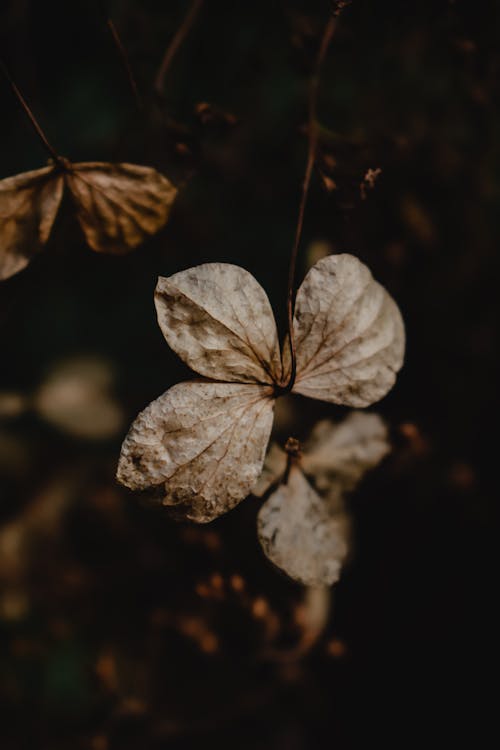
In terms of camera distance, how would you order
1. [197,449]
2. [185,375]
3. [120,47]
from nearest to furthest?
[197,449] → [120,47] → [185,375]

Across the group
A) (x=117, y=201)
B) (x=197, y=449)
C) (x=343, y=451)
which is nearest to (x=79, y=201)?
(x=117, y=201)

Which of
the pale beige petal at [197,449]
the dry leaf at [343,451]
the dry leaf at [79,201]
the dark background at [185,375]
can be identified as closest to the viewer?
the pale beige petal at [197,449]

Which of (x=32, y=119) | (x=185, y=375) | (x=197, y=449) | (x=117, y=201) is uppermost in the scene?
(x=32, y=119)

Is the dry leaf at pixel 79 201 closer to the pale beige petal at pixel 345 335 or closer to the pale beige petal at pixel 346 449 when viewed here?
the pale beige petal at pixel 345 335

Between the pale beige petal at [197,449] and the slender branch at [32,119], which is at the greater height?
the slender branch at [32,119]

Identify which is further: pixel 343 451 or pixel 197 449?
pixel 343 451

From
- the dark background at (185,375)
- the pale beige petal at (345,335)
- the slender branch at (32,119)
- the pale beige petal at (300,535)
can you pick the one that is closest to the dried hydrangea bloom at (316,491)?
the pale beige petal at (300,535)

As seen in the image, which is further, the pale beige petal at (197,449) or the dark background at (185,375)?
the dark background at (185,375)

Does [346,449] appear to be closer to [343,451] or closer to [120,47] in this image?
[343,451]
